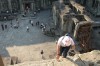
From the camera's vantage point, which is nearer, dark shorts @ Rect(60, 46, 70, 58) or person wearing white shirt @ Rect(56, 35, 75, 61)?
person wearing white shirt @ Rect(56, 35, 75, 61)

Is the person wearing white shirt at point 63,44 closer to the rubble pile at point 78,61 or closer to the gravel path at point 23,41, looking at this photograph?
the rubble pile at point 78,61

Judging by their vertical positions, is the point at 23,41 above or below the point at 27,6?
below

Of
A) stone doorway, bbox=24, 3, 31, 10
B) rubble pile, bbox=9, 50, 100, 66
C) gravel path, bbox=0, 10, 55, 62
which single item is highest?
rubble pile, bbox=9, 50, 100, 66

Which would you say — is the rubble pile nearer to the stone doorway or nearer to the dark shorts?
the dark shorts

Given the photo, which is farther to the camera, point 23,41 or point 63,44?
point 23,41

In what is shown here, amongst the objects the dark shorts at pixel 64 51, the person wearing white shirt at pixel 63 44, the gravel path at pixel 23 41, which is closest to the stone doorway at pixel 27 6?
the gravel path at pixel 23 41

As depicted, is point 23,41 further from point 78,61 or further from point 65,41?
point 78,61

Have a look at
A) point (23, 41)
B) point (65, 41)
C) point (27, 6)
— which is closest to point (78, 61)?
point (65, 41)

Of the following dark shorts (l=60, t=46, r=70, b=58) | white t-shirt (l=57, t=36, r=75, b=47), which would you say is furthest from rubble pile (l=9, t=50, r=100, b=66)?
white t-shirt (l=57, t=36, r=75, b=47)

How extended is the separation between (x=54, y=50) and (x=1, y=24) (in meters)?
13.5

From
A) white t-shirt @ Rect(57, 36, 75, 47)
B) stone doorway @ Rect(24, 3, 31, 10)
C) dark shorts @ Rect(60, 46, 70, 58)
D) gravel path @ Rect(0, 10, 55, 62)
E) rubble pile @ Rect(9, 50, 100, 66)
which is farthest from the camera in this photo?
stone doorway @ Rect(24, 3, 31, 10)

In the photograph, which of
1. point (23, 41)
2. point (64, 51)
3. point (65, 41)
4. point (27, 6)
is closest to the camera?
point (65, 41)

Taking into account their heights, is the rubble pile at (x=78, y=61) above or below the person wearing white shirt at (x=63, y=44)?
below

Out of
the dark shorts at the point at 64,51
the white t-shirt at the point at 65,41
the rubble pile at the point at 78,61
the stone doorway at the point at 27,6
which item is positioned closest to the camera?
the rubble pile at the point at 78,61
